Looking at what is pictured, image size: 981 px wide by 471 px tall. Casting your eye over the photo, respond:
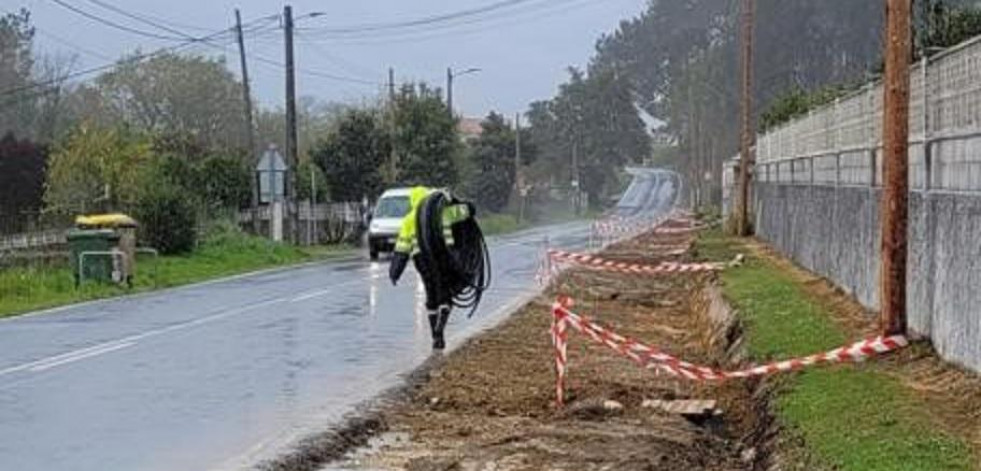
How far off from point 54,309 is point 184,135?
41379mm

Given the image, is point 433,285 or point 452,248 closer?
point 452,248

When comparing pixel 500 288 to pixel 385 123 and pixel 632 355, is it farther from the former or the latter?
pixel 385 123

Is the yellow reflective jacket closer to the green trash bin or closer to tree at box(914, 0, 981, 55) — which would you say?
tree at box(914, 0, 981, 55)

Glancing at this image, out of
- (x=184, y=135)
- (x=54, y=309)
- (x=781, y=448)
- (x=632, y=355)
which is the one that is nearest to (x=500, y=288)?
(x=54, y=309)

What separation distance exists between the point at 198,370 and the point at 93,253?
1545cm

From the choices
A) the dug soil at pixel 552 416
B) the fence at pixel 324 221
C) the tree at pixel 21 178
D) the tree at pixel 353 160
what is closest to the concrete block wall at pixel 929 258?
the dug soil at pixel 552 416

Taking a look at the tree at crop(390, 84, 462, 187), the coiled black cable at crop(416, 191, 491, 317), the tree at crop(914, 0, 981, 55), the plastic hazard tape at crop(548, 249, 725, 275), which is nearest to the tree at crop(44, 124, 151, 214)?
the plastic hazard tape at crop(548, 249, 725, 275)

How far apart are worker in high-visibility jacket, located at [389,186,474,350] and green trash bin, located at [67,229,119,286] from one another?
46.0 ft

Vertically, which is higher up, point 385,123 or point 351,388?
point 385,123

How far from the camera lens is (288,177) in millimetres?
47750

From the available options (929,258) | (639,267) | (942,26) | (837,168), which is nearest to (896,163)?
(929,258)

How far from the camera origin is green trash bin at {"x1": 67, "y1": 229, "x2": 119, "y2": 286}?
1159 inches

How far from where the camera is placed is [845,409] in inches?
413

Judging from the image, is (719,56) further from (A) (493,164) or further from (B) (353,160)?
(B) (353,160)
